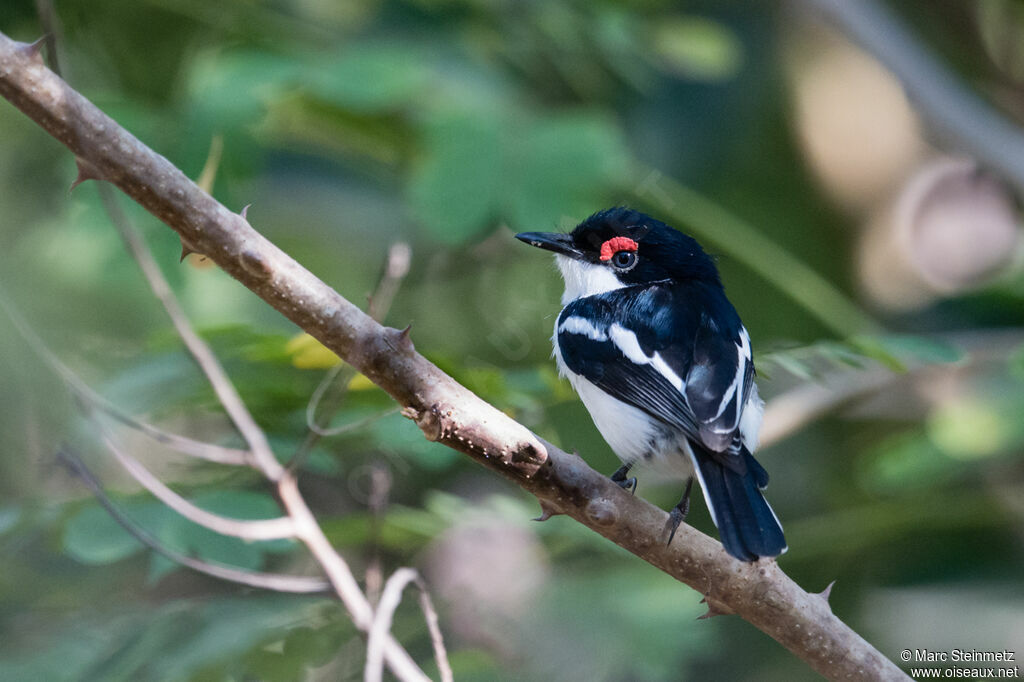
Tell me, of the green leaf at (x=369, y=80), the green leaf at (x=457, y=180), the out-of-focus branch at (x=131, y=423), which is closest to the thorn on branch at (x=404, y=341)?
the out-of-focus branch at (x=131, y=423)

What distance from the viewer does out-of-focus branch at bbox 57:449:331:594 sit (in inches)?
81.1

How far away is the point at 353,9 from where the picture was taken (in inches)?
191

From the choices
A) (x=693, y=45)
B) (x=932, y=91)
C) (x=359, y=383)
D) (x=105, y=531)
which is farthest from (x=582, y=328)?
(x=932, y=91)

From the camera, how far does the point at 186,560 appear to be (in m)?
2.07

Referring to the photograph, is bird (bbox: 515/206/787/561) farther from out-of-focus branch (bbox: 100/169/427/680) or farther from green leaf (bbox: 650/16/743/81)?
green leaf (bbox: 650/16/743/81)

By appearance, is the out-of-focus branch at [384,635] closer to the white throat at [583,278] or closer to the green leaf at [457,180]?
the white throat at [583,278]

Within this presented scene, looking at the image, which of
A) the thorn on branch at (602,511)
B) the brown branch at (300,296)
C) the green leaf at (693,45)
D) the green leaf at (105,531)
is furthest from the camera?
the green leaf at (693,45)

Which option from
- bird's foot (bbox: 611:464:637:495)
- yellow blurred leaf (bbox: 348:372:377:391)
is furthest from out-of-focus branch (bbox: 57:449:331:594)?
bird's foot (bbox: 611:464:637:495)

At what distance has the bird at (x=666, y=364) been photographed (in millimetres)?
2008

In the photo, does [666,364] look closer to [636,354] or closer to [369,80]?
[636,354]

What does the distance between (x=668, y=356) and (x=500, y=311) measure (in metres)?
2.14

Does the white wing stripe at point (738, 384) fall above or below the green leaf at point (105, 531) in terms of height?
above

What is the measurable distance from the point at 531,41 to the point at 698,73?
100 centimetres

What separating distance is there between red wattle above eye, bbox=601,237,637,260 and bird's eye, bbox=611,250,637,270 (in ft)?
0.03
